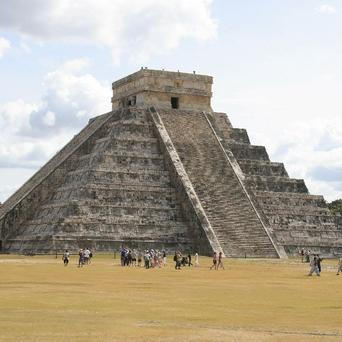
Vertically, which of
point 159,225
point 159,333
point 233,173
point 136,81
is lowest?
point 159,333

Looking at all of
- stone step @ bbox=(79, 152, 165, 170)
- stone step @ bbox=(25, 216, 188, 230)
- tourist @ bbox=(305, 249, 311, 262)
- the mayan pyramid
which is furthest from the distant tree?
stone step @ bbox=(25, 216, 188, 230)

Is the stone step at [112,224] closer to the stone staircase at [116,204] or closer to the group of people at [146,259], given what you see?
the stone staircase at [116,204]

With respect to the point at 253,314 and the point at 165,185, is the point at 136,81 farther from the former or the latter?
the point at 253,314

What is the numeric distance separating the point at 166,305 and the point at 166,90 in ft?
124

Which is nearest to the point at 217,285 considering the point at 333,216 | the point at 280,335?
the point at 280,335

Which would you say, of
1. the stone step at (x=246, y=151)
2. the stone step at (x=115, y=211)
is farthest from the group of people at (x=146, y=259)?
the stone step at (x=246, y=151)

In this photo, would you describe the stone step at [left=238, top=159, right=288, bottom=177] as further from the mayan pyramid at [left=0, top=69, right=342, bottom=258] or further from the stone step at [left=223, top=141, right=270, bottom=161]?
the stone step at [left=223, top=141, right=270, bottom=161]

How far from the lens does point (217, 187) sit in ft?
174

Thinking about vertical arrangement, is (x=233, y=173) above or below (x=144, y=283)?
above

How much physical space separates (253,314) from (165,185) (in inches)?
1318

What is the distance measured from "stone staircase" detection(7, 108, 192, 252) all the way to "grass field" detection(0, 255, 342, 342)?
11.0 metres

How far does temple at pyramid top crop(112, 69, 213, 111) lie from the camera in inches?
2290

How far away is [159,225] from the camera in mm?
50812

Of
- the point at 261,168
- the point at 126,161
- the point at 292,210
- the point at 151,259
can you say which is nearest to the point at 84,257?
the point at 151,259
